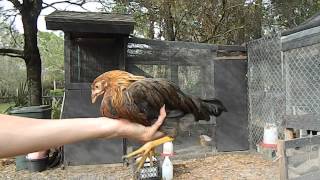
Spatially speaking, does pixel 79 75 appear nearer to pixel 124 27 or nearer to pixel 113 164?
pixel 124 27

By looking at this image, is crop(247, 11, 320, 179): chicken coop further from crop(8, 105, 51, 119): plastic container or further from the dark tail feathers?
crop(8, 105, 51, 119): plastic container

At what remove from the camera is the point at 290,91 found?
509 cm

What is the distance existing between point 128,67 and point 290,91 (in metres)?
2.48

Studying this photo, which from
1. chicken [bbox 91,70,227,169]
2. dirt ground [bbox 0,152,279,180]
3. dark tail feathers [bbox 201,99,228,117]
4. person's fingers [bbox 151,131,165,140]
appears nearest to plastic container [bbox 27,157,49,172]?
dirt ground [bbox 0,152,279,180]

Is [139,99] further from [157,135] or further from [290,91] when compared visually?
[290,91]

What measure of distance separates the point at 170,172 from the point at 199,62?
2125 mm

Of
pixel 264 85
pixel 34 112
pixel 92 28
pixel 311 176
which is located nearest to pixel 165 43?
pixel 92 28

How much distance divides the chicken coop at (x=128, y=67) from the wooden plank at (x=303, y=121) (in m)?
1.52

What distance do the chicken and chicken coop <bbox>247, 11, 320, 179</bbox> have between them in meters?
2.02

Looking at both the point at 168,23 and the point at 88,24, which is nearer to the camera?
the point at 88,24

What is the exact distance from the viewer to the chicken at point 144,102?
1.30 m

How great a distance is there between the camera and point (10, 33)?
36.8ft

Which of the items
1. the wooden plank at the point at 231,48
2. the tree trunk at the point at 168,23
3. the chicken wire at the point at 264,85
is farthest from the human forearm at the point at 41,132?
the tree trunk at the point at 168,23

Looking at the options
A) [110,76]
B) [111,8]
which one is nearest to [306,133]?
[110,76]
